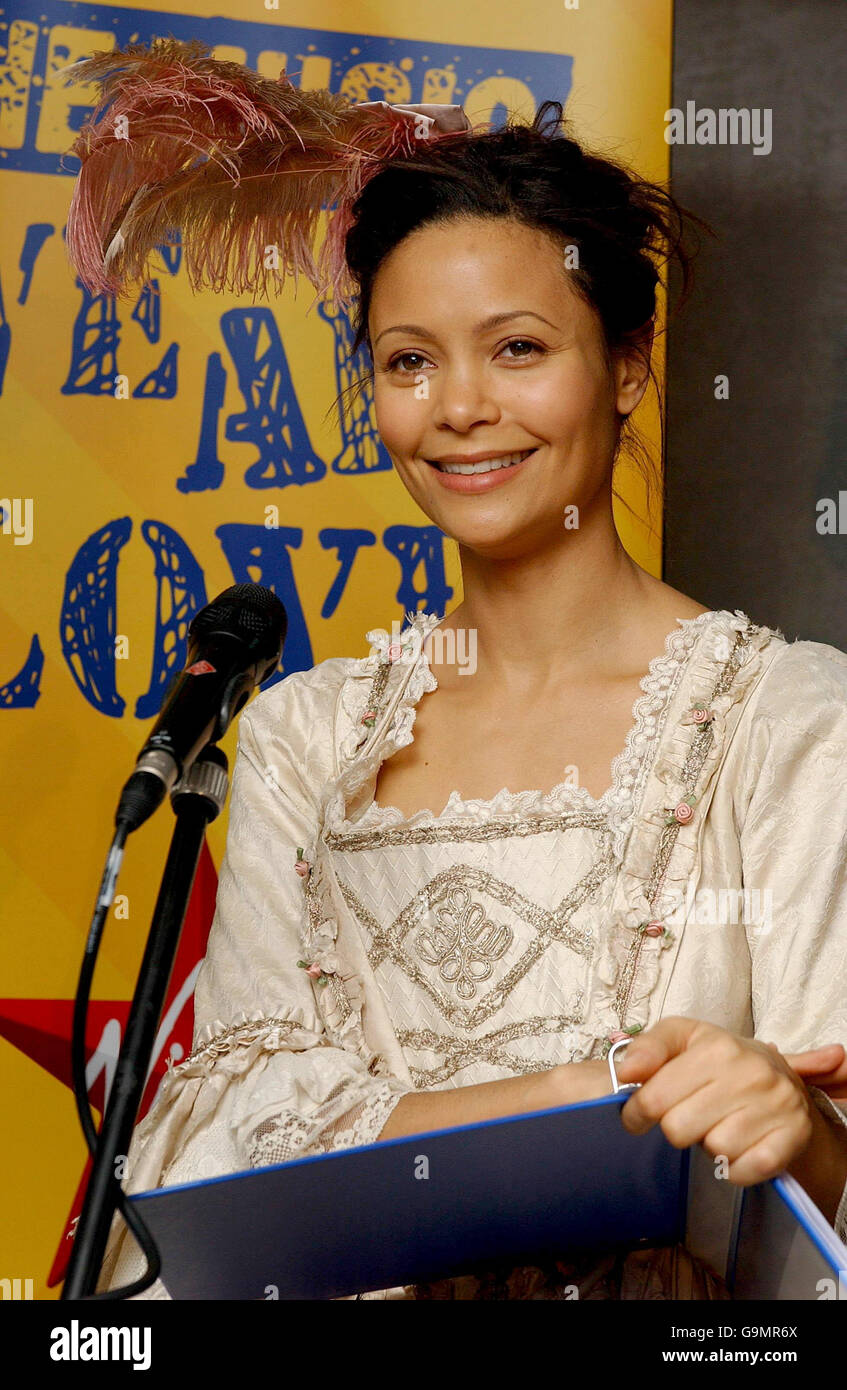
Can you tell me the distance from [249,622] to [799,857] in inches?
20.8

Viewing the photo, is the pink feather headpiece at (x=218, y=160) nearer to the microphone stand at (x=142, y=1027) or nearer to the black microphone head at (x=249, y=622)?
the black microphone head at (x=249, y=622)

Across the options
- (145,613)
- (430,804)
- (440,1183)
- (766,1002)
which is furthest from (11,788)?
(440,1183)

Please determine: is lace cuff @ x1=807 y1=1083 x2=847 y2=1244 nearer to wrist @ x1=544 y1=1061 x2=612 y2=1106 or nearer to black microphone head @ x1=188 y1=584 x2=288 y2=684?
wrist @ x1=544 y1=1061 x2=612 y2=1106

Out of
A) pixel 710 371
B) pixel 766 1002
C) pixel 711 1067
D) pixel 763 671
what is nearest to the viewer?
pixel 711 1067

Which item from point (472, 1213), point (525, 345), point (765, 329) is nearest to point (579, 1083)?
point (472, 1213)

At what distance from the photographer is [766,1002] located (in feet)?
3.85

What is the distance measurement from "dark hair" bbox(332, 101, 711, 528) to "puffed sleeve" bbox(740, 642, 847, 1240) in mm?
377

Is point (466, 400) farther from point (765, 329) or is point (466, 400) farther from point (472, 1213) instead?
point (765, 329)

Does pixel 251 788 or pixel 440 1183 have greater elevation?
pixel 251 788

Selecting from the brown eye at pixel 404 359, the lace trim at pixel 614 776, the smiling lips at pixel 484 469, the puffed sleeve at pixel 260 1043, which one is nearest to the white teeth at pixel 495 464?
the smiling lips at pixel 484 469

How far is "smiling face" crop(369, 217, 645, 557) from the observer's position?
1.34 m
